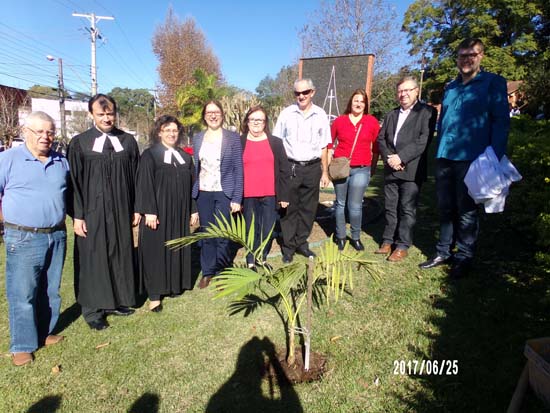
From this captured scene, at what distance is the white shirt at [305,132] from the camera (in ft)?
14.4

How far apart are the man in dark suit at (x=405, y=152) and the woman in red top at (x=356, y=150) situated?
0.21 m

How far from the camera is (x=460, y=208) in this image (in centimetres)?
380

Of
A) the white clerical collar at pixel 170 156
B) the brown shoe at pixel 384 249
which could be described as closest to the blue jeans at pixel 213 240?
the white clerical collar at pixel 170 156

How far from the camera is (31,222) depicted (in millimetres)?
2846

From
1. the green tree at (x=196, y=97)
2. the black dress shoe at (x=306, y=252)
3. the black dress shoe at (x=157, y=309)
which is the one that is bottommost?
the black dress shoe at (x=157, y=309)

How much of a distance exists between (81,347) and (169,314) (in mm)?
826

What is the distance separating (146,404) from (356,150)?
3.54 m

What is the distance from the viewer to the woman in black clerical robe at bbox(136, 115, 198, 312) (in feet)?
11.8

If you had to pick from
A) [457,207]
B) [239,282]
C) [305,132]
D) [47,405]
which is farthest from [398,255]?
[47,405]

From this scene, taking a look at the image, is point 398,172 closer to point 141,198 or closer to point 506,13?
point 141,198

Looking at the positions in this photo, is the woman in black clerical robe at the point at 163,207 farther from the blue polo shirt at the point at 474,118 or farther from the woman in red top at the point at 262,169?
the blue polo shirt at the point at 474,118

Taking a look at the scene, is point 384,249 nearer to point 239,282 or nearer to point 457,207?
point 457,207

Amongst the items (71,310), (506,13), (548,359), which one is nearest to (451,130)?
(548,359)
